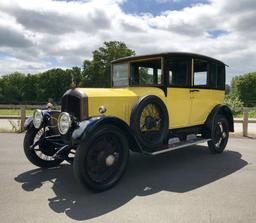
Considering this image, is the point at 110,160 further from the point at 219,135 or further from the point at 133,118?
the point at 219,135

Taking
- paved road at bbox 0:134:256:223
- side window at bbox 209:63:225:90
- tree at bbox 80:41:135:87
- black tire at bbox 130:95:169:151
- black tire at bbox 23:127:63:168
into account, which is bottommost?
paved road at bbox 0:134:256:223

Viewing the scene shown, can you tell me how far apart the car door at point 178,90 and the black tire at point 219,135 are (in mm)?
1058

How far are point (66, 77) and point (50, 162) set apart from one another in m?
72.5

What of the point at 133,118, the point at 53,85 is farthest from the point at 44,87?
the point at 133,118

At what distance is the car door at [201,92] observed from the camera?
7670mm

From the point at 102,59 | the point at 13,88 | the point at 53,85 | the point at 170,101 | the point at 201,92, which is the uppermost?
the point at 102,59

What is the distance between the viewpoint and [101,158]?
559 centimetres

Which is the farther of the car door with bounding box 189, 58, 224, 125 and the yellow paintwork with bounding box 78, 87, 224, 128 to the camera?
the car door with bounding box 189, 58, 224, 125

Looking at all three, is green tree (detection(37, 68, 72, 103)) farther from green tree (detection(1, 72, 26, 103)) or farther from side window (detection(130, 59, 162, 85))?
side window (detection(130, 59, 162, 85))

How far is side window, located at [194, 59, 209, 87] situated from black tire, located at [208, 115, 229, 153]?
36.6 inches

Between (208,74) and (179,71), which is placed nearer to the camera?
(179,71)

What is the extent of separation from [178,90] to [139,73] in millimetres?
1012

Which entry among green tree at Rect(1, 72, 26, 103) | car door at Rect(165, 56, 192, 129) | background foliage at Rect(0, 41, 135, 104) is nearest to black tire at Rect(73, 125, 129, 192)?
car door at Rect(165, 56, 192, 129)

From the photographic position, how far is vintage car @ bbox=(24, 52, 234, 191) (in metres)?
5.55
